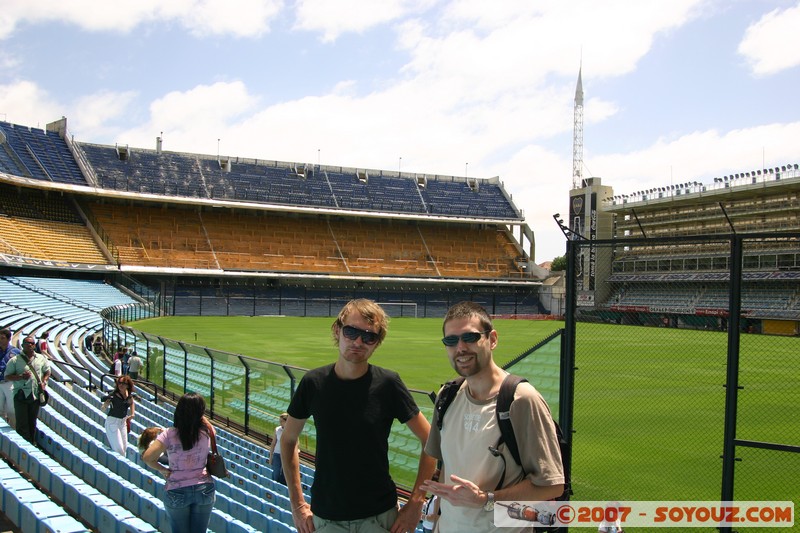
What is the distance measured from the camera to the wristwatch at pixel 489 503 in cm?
270

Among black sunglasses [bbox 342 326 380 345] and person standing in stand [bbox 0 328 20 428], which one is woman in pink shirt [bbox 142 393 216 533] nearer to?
black sunglasses [bbox 342 326 380 345]

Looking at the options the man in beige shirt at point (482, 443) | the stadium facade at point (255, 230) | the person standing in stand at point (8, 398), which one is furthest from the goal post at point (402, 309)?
the man in beige shirt at point (482, 443)

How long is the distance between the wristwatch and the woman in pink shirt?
2494 millimetres

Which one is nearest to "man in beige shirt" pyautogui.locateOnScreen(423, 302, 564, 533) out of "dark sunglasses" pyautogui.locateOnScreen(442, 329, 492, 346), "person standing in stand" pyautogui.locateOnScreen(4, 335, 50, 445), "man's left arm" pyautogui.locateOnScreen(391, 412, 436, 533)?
"dark sunglasses" pyautogui.locateOnScreen(442, 329, 492, 346)

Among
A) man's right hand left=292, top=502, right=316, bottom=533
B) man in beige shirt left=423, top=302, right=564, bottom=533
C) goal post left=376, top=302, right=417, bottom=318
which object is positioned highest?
man in beige shirt left=423, top=302, right=564, bottom=533

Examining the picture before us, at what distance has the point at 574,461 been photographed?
9.62 metres

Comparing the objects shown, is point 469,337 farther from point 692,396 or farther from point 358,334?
point 692,396

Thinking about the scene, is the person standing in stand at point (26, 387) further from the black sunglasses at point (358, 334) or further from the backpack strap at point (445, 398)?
the backpack strap at point (445, 398)

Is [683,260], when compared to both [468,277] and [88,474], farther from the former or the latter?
[88,474]

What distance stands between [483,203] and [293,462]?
59577 millimetres

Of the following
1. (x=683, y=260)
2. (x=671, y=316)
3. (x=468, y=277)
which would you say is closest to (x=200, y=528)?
(x=671, y=316)

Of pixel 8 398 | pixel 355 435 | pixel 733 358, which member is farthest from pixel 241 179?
pixel 355 435

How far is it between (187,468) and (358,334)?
6.74ft

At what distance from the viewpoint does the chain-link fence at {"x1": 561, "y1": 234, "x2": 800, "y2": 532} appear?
505 centimetres
